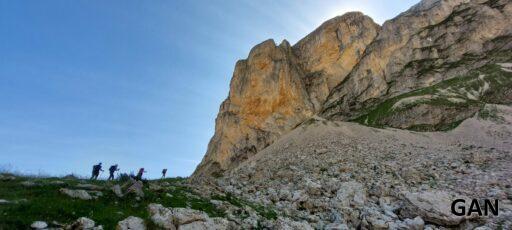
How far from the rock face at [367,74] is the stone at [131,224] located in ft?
173

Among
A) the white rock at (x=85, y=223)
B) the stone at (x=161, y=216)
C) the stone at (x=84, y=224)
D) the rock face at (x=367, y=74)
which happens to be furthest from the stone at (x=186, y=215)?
the rock face at (x=367, y=74)

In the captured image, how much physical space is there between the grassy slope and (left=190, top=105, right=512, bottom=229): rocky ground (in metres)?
6.01

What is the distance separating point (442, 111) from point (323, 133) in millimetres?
19623

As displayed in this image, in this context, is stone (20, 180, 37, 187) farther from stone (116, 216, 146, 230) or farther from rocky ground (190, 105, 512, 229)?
rocky ground (190, 105, 512, 229)

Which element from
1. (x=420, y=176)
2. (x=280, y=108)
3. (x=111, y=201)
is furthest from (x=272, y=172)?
(x=280, y=108)

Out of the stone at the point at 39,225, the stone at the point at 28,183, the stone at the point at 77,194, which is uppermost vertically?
the stone at the point at 28,183

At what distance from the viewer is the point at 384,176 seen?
37.1 meters

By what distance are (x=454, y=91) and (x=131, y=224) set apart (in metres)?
63.7

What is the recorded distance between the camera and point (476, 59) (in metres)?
79.1

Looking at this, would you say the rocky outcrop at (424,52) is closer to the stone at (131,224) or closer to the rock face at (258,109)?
the rock face at (258,109)

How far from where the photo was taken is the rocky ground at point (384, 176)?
26.0m

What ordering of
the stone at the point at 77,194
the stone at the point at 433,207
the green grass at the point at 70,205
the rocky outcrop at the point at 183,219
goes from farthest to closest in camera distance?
the stone at the point at 433,207, the stone at the point at 77,194, the rocky outcrop at the point at 183,219, the green grass at the point at 70,205

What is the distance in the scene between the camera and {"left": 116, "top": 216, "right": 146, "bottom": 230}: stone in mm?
18589

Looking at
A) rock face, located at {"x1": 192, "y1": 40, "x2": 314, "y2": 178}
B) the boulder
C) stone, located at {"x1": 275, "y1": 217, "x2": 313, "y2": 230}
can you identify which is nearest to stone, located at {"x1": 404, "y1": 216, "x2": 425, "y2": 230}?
stone, located at {"x1": 275, "y1": 217, "x2": 313, "y2": 230}
